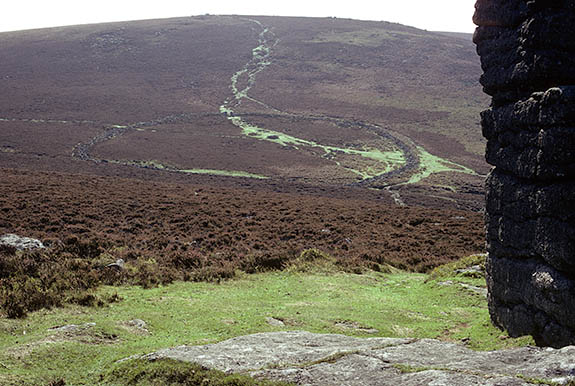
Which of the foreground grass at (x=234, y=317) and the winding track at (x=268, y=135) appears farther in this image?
the winding track at (x=268, y=135)

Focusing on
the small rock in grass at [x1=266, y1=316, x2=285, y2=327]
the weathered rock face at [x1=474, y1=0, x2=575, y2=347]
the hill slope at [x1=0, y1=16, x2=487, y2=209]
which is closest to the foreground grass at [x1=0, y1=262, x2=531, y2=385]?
the small rock in grass at [x1=266, y1=316, x2=285, y2=327]

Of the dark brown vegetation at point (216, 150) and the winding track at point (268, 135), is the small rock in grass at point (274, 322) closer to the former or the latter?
the dark brown vegetation at point (216, 150)

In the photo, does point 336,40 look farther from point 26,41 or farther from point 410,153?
point 26,41

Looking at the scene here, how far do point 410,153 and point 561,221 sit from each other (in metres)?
86.3

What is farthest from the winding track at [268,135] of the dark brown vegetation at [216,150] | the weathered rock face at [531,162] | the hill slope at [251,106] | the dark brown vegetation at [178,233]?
the weathered rock face at [531,162]

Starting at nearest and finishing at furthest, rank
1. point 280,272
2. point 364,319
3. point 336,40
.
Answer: point 364,319 < point 280,272 < point 336,40

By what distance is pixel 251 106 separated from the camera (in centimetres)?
12200

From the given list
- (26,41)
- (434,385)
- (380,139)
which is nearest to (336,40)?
(380,139)

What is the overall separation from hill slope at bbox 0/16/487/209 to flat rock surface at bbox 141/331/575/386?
52660 mm

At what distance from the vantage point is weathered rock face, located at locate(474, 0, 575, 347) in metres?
10.8

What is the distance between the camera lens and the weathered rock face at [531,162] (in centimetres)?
1075

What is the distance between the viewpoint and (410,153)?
3740 inches

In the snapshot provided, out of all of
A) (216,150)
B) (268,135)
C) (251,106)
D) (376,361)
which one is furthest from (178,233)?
(251,106)

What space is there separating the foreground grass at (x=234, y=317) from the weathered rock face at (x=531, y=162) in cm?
124
